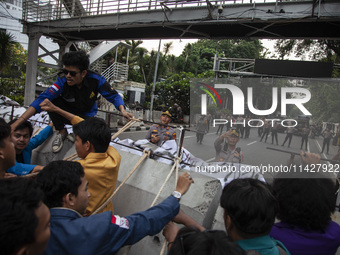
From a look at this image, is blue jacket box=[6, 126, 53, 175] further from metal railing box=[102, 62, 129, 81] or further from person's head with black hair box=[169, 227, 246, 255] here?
metal railing box=[102, 62, 129, 81]

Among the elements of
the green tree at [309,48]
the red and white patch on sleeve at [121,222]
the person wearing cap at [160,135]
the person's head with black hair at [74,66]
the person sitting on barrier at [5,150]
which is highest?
the green tree at [309,48]

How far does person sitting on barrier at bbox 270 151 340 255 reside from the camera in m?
1.51

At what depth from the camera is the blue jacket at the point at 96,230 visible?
4.18ft

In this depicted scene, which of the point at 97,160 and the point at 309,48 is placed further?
the point at 309,48

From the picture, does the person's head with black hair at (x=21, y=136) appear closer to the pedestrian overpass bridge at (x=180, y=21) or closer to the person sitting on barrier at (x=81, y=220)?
the person sitting on barrier at (x=81, y=220)

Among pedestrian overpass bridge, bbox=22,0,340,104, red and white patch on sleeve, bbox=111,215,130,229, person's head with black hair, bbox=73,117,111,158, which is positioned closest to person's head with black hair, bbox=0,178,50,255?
red and white patch on sleeve, bbox=111,215,130,229

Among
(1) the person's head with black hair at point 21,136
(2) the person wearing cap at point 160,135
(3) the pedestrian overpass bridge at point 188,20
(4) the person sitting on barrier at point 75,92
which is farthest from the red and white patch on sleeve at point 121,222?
(3) the pedestrian overpass bridge at point 188,20

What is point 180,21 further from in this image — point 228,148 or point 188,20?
point 228,148

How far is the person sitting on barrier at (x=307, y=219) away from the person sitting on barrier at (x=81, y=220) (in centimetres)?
66

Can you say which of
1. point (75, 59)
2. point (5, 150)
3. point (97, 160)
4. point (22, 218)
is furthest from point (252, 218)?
point (75, 59)

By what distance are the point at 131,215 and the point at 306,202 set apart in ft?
3.41

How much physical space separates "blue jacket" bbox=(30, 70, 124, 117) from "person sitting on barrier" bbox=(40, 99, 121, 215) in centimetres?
100

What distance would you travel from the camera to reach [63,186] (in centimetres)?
149

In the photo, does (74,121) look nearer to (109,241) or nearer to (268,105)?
(109,241)
